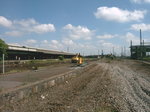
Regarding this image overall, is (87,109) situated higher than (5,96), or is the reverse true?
(5,96)

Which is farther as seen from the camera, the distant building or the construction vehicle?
the distant building

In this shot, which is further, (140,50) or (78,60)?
(140,50)

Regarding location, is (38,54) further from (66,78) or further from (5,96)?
(5,96)

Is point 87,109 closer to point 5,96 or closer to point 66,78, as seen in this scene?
point 5,96

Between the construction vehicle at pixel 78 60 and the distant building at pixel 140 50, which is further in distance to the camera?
the distant building at pixel 140 50

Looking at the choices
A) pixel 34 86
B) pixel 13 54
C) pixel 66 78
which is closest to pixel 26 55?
pixel 13 54

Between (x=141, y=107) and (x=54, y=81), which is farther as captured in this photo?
(x=54, y=81)

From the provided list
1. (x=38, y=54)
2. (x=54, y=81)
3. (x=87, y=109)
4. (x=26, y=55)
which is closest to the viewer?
(x=87, y=109)

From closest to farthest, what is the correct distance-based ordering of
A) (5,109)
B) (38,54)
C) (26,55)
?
1. (5,109)
2. (26,55)
3. (38,54)

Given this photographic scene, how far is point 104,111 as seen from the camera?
659 centimetres

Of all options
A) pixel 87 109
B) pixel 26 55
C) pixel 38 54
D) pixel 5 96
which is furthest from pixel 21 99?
pixel 38 54

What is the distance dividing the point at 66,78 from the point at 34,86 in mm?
5963

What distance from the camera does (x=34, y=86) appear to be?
873cm

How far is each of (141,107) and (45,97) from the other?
411 cm
